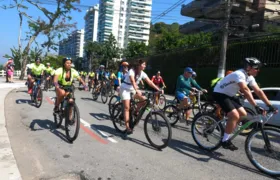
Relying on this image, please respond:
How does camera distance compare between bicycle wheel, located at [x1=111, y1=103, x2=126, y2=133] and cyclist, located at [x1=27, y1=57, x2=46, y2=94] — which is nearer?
bicycle wheel, located at [x1=111, y1=103, x2=126, y2=133]

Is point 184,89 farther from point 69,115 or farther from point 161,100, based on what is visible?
point 161,100

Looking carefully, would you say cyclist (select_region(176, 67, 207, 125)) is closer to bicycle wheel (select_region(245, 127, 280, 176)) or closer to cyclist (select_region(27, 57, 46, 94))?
bicycle wheel (select_region(245, 127, 280, 176))

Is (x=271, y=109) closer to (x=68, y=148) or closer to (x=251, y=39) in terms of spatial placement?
(x=68, y=148)

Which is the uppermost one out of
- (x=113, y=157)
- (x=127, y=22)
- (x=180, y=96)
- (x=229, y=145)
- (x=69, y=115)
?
(x=127, y=22)

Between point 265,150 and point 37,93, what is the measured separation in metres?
8.65

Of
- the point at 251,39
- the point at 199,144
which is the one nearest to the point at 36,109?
the point at 199,144

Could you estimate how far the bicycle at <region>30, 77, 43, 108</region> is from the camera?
36.0ft

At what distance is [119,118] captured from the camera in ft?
24.2

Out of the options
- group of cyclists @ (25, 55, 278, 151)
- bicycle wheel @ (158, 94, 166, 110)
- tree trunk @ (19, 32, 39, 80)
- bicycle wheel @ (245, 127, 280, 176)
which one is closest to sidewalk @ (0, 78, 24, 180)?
group of cyclists @ (25, 55, 278, 151)

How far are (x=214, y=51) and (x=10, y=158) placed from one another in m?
18.2

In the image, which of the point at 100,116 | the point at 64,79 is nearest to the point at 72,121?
the point at 64,79

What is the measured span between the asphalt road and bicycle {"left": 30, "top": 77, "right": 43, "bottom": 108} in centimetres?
316

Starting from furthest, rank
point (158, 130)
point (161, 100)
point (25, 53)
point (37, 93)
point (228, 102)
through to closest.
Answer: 1. point (25, 53)
2. point (161, 100)
3. point (37, 93)
4. point (158, 130)
5. point (228, 102)

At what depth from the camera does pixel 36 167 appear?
480 centimetres
